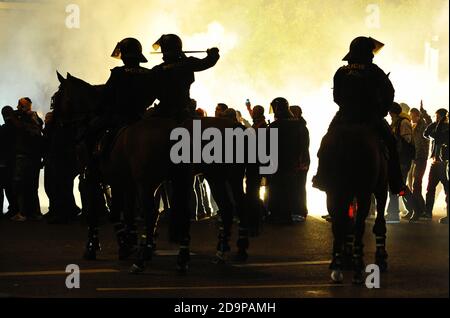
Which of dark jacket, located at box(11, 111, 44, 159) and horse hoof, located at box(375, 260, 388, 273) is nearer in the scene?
horse hoof, located at box(375, 260, 388, 273)

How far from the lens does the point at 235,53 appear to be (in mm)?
31797

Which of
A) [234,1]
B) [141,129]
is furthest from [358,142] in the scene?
[234,1]

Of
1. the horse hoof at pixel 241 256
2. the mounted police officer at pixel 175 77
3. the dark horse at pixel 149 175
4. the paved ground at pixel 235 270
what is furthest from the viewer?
the horse hoof at pixel 241 256

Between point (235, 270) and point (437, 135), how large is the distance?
696 centimetres

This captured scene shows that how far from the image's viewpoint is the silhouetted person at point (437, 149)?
1795 centimetres

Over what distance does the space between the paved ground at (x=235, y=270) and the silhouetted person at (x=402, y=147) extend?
87.5 inches

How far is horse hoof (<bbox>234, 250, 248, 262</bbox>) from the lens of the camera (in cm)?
1291

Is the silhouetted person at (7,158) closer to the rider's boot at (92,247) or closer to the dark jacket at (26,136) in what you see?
the dark jacket at (26,136)

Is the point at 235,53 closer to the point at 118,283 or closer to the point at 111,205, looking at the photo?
the point at 111,205

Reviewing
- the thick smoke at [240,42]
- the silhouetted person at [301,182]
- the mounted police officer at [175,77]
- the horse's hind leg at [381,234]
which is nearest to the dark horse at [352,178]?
the horse's hind leg at [381,234]

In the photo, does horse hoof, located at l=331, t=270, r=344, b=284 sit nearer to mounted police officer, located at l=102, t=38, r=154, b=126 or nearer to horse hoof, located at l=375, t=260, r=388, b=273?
horse hoof, located at l=375, t=260, r=388, b=273

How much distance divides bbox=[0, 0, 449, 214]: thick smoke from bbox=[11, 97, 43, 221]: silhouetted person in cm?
834

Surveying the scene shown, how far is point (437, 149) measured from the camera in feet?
59.9

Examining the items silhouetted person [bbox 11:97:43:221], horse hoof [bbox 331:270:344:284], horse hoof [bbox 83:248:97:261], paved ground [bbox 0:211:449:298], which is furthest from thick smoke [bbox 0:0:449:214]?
horse hoof [bbox 331:270:344:284]
